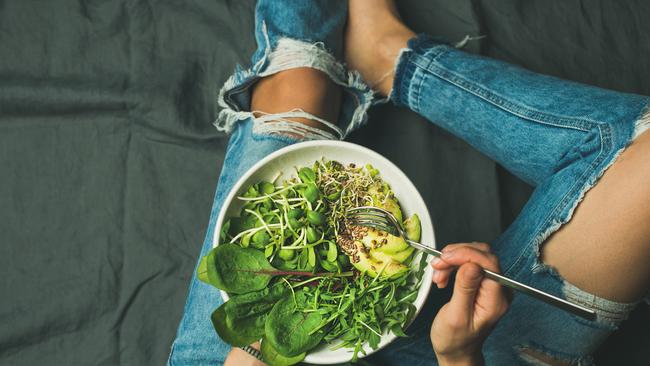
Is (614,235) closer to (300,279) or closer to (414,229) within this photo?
(414,229)

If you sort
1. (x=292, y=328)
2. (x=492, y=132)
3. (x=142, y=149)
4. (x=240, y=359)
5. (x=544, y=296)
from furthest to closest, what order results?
1. (x=142, y=149)
2. (x=492, y=132)
3. (x=240, y=359)
4. (x=292, y=328)
5. (x=544, y=296)

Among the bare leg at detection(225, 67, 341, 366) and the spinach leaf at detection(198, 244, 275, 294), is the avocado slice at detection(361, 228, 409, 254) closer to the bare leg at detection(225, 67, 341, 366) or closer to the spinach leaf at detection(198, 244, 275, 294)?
the spinach leaf at detection(198, 244, 275, 294)

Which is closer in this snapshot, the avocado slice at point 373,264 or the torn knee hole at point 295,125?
the avocado slice at point 373,264

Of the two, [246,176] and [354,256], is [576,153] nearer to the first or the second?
[354,256]

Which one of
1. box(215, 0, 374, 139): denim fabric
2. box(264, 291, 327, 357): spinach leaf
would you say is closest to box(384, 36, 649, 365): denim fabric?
box(215, 0, 374, 139): denim fabric

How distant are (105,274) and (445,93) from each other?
2.27 ft

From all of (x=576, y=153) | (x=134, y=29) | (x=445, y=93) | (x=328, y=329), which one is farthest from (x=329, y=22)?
(x=328, y=329)

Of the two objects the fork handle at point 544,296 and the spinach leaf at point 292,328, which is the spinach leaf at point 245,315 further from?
the fork handle at point 544,296

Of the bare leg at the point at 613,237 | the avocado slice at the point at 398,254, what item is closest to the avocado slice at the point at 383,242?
the avocado slice at the point at 398,254

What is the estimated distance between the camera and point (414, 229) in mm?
667

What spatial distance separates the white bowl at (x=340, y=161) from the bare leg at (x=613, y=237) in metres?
0.20

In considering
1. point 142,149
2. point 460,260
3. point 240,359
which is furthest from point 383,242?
point 142,149

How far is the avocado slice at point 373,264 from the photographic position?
649mm

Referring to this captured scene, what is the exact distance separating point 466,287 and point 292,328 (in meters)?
0.22
